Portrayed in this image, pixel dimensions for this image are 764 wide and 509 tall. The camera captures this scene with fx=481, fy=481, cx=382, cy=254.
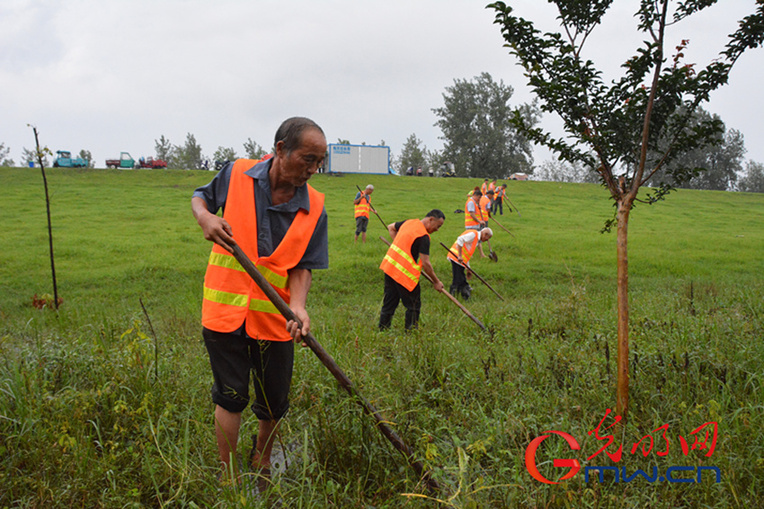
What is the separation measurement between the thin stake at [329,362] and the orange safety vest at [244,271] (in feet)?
0.55

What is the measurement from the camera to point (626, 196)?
9.64 ft

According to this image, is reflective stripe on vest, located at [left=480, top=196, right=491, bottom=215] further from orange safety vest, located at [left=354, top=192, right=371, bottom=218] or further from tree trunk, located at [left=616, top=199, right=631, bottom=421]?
tree trunk, located at [left=616, top=199, right=631, bottom=421]

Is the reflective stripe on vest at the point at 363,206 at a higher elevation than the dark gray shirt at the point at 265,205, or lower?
lower

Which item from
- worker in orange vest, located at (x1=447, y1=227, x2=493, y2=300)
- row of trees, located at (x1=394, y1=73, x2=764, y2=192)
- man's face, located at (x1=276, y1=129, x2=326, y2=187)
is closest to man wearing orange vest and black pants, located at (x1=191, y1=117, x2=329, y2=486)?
man's face, located at (x1=276, y1=129, x2=326, y2=187)

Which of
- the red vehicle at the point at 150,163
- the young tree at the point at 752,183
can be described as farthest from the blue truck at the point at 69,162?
the young tree at the point at 752,183

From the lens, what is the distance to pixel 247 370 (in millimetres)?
2500

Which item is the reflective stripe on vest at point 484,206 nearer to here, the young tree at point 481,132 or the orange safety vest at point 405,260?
the orange safety vest at point 405,260

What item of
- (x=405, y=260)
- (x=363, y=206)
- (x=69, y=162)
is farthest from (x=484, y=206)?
(x=69, y=162)

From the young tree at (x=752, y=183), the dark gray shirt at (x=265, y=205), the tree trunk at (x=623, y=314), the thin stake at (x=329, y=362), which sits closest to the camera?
the thin stake at (x=329, y=362)

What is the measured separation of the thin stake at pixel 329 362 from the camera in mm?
2152

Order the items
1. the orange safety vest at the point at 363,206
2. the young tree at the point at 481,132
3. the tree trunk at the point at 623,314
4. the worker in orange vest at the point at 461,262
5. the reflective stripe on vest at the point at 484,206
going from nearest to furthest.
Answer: the tree trunk at the point at 623,314 → the worker in orange vest at the point at 461,262 → the orange safety vest at the point at 363,206 → the reflective stripe on vest at the point at 484,206 → the young tree at the point at 481,132

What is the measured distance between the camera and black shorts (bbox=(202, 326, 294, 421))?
2428 mm

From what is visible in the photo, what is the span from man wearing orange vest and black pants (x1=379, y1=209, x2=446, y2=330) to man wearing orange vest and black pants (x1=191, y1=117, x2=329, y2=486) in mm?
3345

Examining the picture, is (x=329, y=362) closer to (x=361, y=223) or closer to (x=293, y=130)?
(x=293, y=130)
